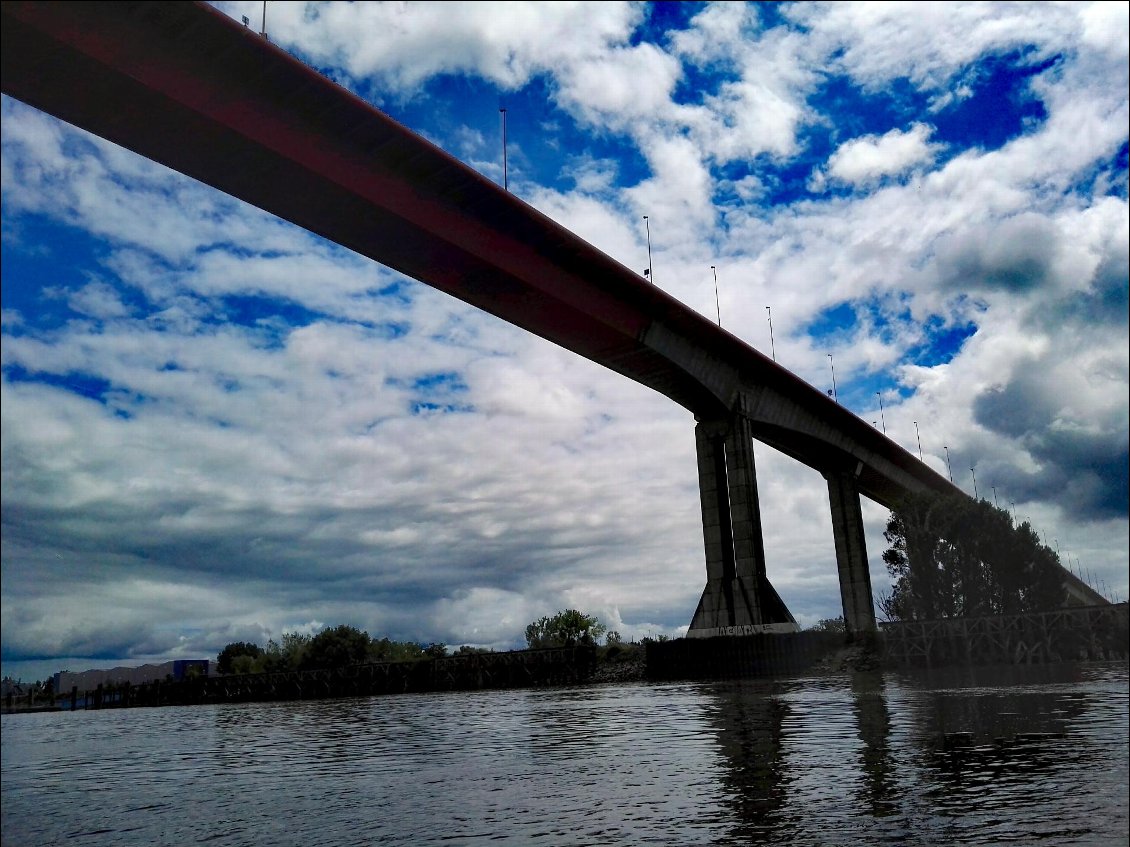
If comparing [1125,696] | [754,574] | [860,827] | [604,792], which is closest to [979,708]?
[1125,696]

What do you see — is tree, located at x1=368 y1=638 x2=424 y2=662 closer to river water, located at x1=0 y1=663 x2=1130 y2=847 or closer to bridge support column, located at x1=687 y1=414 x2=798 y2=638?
bridge support column, located at x1=687 y1=414 x2=798 y2=638

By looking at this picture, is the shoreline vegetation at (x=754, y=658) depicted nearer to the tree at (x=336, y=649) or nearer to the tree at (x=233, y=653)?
the tree at (x=336, y=649)

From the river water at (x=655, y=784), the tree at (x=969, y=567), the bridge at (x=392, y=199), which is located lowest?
the river water at (x=655, y=784)

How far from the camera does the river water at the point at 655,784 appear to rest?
6906 millimetres

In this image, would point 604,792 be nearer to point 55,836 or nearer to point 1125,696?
point 55,836

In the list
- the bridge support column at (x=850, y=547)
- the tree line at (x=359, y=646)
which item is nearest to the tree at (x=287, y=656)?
the tree line at (x=359, y=646)

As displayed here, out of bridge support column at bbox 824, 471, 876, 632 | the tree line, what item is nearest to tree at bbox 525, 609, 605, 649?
the tree line

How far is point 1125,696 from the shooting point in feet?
55.1

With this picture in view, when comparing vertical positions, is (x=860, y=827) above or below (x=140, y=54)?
below

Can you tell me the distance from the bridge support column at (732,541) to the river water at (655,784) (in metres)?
28.6

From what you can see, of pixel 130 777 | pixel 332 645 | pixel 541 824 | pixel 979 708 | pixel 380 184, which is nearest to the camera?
pixel 541 824

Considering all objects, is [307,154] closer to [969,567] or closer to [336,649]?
[969,567]

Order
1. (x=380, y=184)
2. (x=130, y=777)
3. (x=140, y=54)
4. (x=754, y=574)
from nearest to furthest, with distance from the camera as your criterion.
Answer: (x=130, y=777), (x=140, y=54), (x=380, y=184), (x=754, y=574)

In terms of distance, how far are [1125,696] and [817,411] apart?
47.5 m
